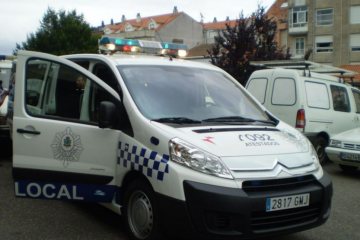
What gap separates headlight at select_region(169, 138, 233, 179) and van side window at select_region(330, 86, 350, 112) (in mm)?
7080

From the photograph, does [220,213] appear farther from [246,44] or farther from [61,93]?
[246,44]

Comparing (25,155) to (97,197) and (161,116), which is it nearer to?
(97,197)

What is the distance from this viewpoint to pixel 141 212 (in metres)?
3.88

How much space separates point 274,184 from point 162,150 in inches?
37.7

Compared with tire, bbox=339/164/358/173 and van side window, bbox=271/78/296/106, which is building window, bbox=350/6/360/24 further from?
tire, bbox=339/164/358/173

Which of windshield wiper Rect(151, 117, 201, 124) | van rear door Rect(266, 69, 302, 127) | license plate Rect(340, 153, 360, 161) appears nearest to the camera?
windshield wiper Rect(151, 117, 201, 124)

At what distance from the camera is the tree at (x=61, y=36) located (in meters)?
40.6

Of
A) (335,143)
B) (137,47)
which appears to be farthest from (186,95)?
(335,143)

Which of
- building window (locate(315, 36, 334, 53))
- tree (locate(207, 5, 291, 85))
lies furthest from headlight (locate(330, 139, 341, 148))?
building window (locate(315, 36, 334, 53))

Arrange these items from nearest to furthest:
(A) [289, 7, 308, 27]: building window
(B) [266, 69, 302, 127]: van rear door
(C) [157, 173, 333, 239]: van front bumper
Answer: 1. (C) [157, 173, 333, 239]: van front bumper
2. (B) [266, 69, 302, 127]: van rear door
3. (A) [289, 7, 308, 27]: building window

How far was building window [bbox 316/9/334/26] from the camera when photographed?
46872 millimetres

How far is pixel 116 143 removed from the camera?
165 inches

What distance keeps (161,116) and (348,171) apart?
600 cm

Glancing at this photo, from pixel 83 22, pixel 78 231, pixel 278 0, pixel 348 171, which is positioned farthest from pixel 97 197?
pixel 278 0
